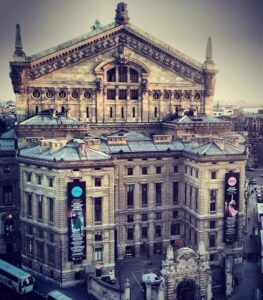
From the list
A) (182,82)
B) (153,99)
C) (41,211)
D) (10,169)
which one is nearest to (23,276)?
(41,211)

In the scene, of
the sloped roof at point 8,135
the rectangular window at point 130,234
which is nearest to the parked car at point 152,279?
the rectangular window at point 130,234

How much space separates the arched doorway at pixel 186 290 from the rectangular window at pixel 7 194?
2427cm

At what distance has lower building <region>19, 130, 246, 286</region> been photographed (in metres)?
46.7

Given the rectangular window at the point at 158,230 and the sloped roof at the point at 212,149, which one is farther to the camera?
the rectangular window at the point at 158,230

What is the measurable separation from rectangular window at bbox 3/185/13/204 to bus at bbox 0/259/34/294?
34.8ft

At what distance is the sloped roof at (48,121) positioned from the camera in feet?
182

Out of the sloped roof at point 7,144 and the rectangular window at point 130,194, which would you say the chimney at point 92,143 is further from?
the sloped roof at point 7,144

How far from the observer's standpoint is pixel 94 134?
60.7 meters

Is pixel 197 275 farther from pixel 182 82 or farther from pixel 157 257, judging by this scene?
pixel 182 82

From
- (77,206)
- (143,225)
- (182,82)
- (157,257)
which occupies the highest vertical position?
(182,82)

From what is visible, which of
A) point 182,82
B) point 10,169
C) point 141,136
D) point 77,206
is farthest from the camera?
point 182,82

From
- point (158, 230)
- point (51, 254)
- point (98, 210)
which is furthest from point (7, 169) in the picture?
point (158, 230)

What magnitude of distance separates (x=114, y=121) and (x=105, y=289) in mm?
25611

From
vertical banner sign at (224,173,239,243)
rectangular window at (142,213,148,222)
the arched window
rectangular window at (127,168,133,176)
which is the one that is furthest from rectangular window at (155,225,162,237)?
the arched window
